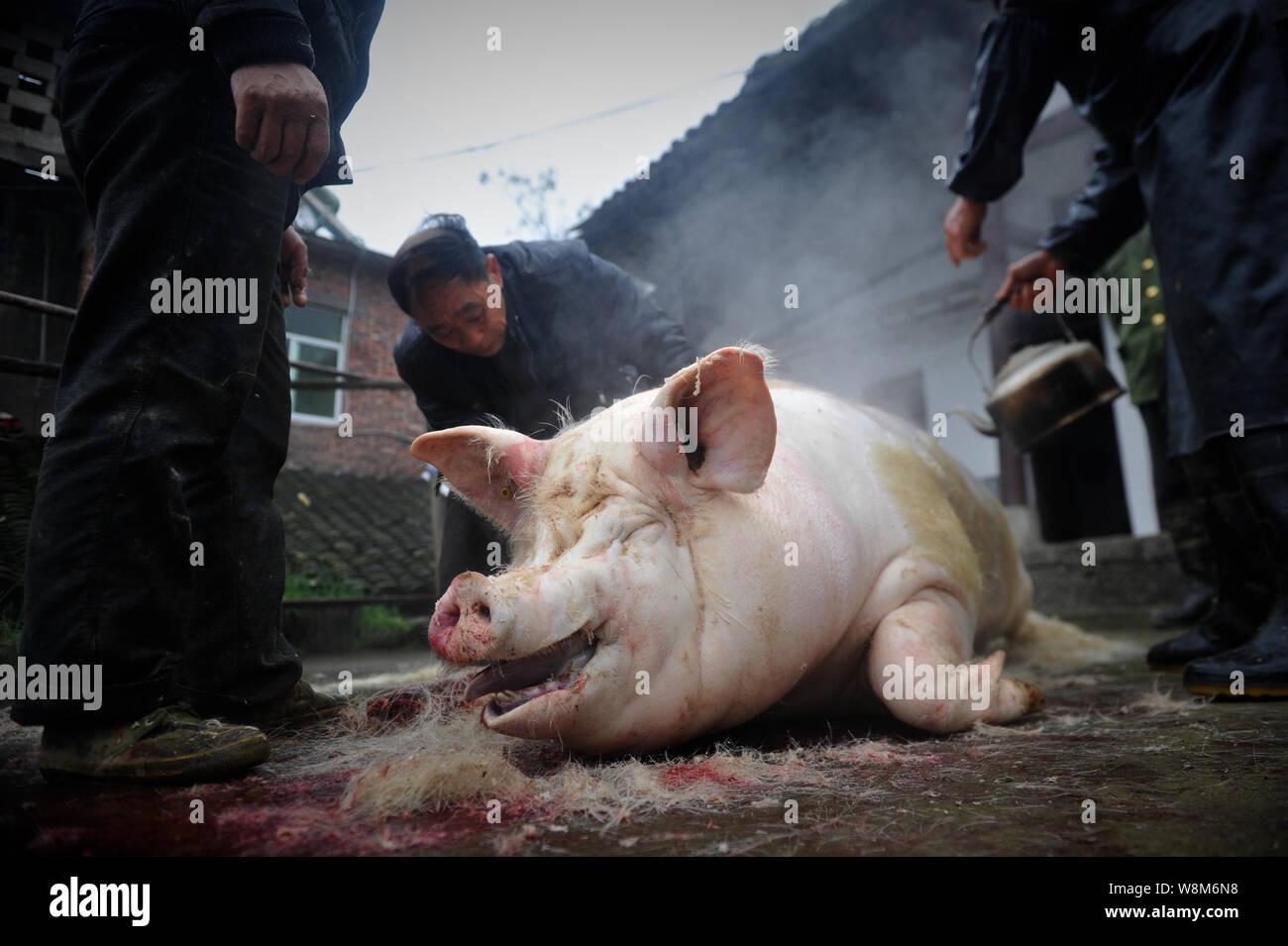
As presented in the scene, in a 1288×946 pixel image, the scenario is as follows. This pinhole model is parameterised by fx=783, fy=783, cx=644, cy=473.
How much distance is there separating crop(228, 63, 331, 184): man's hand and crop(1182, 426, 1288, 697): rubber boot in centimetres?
289

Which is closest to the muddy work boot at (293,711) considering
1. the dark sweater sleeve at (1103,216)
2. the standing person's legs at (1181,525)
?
the dark sweater sleeve at (1103,216)

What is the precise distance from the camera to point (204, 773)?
1.66 meters

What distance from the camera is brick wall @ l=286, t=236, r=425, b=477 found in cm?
468

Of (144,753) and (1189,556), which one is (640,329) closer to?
(144,753)

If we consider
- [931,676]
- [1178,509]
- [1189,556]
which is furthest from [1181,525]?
[931,676]

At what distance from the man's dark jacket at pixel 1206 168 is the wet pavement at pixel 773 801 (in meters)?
1.16

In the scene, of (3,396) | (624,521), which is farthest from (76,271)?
(624,521)

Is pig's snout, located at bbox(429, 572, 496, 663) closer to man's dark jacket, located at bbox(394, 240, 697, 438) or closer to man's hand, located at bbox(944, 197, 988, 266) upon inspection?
man's dark jacket, located at bbox(394, 240, 697, 438)

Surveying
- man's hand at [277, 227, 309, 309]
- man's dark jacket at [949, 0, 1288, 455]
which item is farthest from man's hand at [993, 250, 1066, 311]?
man's hand at [277, 227, 309, 309]

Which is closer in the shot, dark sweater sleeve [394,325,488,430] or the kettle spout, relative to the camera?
dark sweater sleeve [394,325,488,430]

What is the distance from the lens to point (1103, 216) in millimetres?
3709

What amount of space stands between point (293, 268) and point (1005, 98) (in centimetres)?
309
